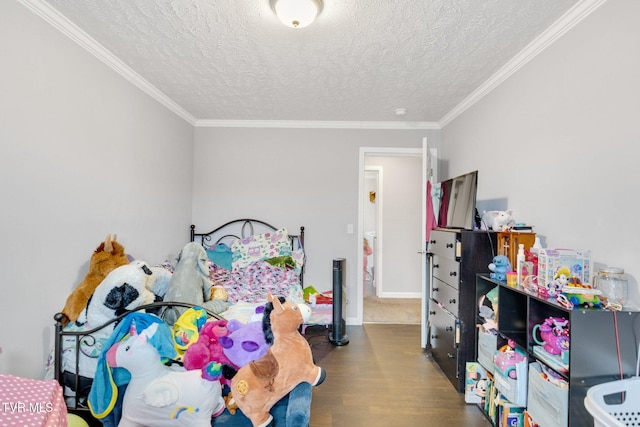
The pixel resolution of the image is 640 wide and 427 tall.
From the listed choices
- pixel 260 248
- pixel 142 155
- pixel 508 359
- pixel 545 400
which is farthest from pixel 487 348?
pixel 142 155

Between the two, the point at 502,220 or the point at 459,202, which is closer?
the point at 502,220

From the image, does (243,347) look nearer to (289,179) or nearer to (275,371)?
(275,371)

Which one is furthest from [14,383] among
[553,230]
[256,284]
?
[553,230]

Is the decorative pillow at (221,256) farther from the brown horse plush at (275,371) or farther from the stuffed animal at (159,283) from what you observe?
the brown horse plush at (275,371)

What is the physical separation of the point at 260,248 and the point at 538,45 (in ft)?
9.83

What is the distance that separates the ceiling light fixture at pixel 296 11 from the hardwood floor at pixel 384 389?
248 centimetres

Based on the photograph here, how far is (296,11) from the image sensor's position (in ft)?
5.27

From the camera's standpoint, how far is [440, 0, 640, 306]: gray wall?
4.54 ft

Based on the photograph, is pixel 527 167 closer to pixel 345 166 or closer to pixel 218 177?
pixel 345 166

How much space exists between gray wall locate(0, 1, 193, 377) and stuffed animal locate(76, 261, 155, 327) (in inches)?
12.0

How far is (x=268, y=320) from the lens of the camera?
1.49m

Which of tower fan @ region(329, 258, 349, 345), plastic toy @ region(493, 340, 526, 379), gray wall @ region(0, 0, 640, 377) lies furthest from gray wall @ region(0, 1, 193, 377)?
plastic toy @ region(493, 340, 526, 379)

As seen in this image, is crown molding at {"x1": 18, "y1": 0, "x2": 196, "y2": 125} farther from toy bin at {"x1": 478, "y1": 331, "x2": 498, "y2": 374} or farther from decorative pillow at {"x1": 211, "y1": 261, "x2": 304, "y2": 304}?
toy bin at {"x1": 478, "y1": 331, "x2": 498, "y2": 374}

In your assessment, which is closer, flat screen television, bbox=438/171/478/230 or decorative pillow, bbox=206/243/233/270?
flat screen television, bbox=438/171/478/230
